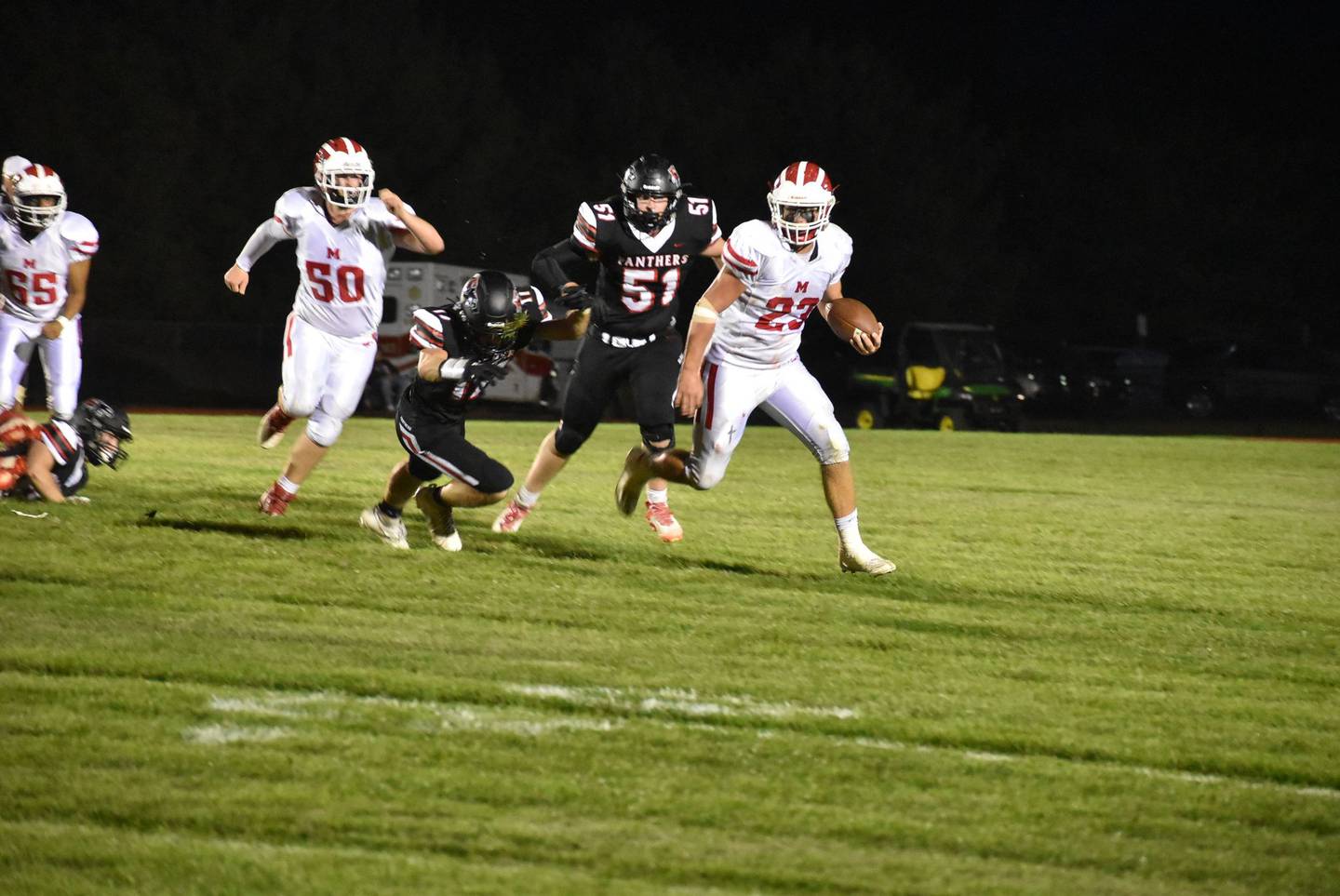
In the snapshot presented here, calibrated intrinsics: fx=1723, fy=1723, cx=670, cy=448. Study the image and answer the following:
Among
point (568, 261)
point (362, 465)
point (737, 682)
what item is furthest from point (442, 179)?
point (737, 682)

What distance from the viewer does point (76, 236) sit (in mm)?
10828

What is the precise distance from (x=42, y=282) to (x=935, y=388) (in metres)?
16.5

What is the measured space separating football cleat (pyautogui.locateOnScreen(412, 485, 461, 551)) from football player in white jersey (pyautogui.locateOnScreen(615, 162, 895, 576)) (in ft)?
3.96

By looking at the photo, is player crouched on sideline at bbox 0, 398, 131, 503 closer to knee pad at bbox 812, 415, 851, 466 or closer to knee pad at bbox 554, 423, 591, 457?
knee pad at bbox 554, 423, 591, 457

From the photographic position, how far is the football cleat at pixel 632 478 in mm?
8758

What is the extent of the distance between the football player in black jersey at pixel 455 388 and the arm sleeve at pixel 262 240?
1.61 meters

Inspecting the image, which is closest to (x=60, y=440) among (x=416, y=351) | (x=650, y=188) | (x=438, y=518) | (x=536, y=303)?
(x=438, y=518)

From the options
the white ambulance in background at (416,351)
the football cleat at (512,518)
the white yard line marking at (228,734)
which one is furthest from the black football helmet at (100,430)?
the white ambulance in background at (416,351)

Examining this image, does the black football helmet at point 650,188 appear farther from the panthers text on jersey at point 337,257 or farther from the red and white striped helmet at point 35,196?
the red and white striped helmet at point 35,196

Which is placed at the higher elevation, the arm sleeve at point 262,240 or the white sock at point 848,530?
the arm sleeve at point 262,240

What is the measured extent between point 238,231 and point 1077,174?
2547 cm

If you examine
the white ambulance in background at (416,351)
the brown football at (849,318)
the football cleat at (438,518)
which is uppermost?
the brown football at (849,318)

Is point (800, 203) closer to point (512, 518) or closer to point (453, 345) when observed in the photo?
point (453, 345)

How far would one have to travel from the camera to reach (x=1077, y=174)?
167ft
